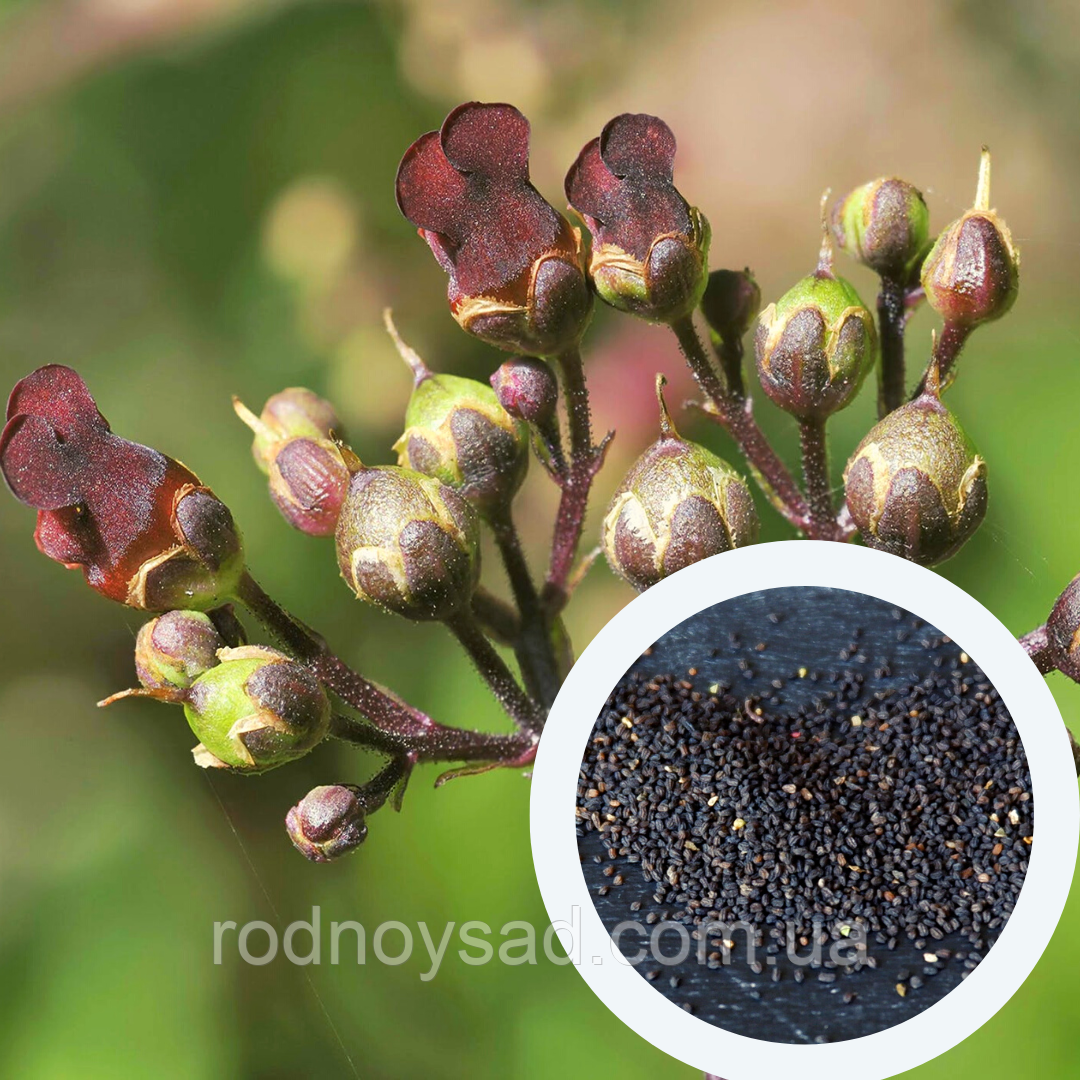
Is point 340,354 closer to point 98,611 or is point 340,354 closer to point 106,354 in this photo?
point 106,354

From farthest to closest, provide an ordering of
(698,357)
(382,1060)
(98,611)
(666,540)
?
(98,611) → (382,1060) → (698,357) → (666,540)

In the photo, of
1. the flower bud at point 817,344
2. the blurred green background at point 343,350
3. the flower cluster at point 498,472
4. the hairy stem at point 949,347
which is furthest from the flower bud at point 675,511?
the blurred green background at point 343,350

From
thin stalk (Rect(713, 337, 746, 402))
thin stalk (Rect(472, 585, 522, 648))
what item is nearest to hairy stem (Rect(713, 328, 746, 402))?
thin stalk (Rect(713, 337, 746, 402))

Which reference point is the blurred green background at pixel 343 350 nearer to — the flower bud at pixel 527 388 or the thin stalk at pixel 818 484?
the thin stalk at pixel 818 484

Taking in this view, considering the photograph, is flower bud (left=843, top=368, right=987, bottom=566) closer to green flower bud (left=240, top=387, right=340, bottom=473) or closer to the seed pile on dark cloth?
the seed pile on dark cloth

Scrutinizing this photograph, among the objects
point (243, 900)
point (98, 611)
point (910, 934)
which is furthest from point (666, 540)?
point (98, 611)

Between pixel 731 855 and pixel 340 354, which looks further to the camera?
pixel 340 354

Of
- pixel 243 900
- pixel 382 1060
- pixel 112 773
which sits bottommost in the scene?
pixel 382 1060
